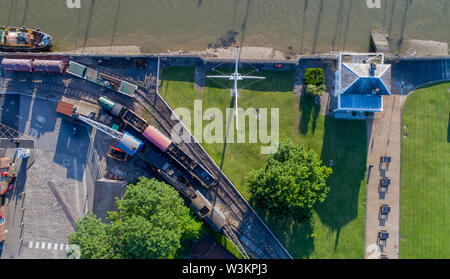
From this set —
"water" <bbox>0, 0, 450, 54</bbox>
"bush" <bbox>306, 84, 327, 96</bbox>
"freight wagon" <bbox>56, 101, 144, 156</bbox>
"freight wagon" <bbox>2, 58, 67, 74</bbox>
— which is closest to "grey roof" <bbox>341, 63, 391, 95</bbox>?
"bush" <bbox>306, 84, 327, 96</bbox>

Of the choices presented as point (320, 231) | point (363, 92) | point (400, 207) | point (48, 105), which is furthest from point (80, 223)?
point (400, 207)

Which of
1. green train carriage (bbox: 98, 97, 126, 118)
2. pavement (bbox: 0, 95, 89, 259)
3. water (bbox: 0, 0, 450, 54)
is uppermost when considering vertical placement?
water (bbox: 0, 0, 450, 54)

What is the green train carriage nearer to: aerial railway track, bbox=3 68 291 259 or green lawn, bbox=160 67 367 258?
aerial railway track, bbox=3 68 291 259

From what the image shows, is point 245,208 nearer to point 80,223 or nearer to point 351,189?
point 351,189

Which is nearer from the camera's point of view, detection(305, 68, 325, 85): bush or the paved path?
detection(305, 68, 325, 85): bush

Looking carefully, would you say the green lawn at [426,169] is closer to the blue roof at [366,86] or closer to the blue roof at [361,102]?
the blue roof at [361,102]

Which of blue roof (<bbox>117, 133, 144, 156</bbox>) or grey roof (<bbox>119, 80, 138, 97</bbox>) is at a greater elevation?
grey roof (<bbox>119, 80, 138, 97</bbox>)

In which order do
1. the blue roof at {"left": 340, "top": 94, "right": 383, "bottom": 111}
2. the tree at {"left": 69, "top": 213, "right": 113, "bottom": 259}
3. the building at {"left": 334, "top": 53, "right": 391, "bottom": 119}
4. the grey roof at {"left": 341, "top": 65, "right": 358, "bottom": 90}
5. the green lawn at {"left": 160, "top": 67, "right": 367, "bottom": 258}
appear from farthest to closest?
the green lawn at {"left": 160, "top": 67, "right": 367, "bottom": 258}
the blue roof at {"left": 340, "top": 94, "right": 383, "bottom": 111}
the grey roof at {"left": 341, "top": 65, "right": 358, "bottom": 90}
the building at {"left": 334, "top": 53, "right": 391, "bottom": 119}
the tree at {"left": 69, "top": 213, "right": 113, "bottom": 259}

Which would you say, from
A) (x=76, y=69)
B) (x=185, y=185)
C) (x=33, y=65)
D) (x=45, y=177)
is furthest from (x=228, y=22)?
(x=45, y=177)
